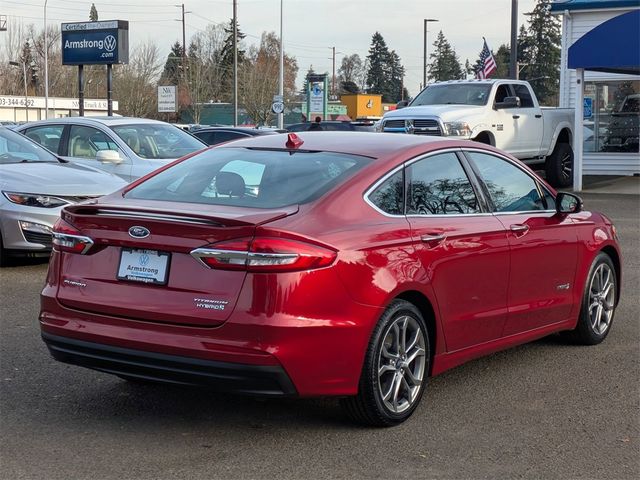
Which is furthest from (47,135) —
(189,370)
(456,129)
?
(189,370)

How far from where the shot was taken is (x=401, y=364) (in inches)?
204

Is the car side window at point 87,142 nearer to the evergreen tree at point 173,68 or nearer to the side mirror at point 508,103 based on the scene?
the side mirror at point 508,103

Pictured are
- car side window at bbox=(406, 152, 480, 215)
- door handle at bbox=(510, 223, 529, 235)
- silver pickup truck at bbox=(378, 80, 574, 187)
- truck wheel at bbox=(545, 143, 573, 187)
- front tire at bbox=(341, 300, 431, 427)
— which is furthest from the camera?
truck wheel at bbox=(545, 143, 573, 187)

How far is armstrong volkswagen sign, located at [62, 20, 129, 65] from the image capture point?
29.9 metres

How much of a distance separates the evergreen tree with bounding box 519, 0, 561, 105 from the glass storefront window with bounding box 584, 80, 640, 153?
74.4 m

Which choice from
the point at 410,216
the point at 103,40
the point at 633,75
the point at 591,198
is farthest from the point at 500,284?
the point at 103,40

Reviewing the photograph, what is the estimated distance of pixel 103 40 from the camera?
3012 cm

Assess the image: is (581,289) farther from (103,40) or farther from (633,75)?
(103,40)

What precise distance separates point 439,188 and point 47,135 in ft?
30.1

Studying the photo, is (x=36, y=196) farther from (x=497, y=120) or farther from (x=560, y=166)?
(x=560, y=166)

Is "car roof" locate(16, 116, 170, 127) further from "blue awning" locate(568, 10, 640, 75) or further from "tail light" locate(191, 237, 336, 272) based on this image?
"blue awning" locate(568, 10, 640, 75)

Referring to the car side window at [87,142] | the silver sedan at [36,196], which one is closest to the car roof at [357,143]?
the silver sedan at [36,196]

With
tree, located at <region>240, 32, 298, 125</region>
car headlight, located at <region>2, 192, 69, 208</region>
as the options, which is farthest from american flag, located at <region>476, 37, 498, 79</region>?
tree, located at <region>240, 32, 298, 125</region>

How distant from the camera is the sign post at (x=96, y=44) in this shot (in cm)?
2983
